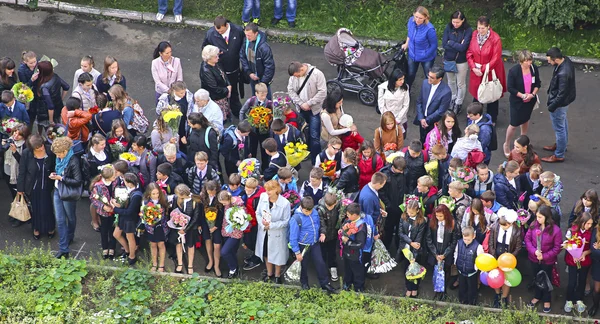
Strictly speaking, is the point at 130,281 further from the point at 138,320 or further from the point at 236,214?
the point at 236,214

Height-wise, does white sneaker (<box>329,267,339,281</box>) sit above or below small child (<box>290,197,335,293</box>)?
below

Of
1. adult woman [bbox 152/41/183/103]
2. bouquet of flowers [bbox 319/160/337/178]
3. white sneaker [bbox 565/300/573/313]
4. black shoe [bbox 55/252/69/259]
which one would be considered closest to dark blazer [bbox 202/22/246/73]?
adult woman [bbox 152/41/183/103]

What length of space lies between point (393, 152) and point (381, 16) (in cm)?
544

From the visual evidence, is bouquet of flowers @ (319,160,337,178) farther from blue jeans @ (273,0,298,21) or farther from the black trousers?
blue jeans @ (273,0,298,21)

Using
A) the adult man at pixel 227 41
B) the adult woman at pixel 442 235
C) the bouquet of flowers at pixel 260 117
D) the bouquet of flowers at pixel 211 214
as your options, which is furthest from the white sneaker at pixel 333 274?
the adult man at pixel 227 41

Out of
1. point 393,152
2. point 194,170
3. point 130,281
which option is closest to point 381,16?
point 393,152

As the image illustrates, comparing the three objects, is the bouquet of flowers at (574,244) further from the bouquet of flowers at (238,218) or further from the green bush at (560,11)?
the green bush at (560,11)

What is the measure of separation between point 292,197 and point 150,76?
548cm

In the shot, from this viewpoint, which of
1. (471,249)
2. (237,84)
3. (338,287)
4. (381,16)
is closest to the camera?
(471,249)

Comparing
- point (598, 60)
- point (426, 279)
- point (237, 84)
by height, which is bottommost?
point (426, 279)

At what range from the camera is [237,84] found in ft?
53.9

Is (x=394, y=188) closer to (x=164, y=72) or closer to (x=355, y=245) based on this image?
(x=355, y=245)

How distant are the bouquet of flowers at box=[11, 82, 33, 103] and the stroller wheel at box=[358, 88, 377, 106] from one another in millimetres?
5446

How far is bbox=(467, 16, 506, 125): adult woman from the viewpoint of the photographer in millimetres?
15422
